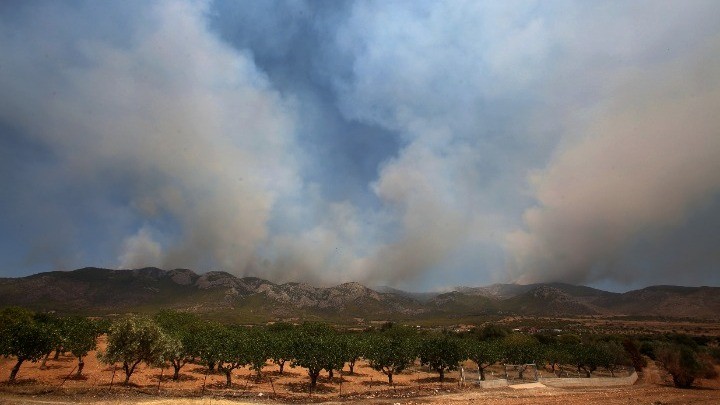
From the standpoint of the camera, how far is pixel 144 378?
173 ft

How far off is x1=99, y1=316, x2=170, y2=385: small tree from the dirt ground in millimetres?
3234

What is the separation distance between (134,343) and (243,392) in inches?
538

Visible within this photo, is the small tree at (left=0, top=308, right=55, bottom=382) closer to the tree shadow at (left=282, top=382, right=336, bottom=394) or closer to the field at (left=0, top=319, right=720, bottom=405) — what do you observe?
the field at (left=0, top=319, right=720, bottom=405)

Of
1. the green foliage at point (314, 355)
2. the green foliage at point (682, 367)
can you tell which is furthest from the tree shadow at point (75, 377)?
the green foliage at point (682, 367)

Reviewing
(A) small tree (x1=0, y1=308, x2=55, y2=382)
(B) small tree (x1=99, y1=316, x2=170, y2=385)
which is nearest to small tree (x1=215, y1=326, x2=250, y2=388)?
(B) small tree (x1=99, y1=316, x2=170, y2=385)

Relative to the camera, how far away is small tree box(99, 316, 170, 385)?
4275cm

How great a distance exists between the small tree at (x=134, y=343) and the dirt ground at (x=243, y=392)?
3234 mm

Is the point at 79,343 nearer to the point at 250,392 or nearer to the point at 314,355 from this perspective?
the point at 250,392

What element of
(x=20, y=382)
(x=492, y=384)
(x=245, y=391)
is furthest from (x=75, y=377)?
(x=492, y=384)

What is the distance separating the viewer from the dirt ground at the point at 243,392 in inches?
1460

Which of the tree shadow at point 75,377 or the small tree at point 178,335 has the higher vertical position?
the small tree at point 178,335

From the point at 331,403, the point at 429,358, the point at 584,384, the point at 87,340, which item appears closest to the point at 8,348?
the point at 87,340

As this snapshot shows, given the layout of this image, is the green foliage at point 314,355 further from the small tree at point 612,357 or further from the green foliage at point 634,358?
the green foliage at point 634,358

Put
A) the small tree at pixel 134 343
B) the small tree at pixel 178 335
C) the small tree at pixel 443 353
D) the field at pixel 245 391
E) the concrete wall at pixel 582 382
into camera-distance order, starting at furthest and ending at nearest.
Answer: the small tree at pixel 443 353 < the concrete wall at pixel 582 382 < the small tree at pixel 178 335 < the small tree at pixel 134 343 < the field at pixel 245 391
